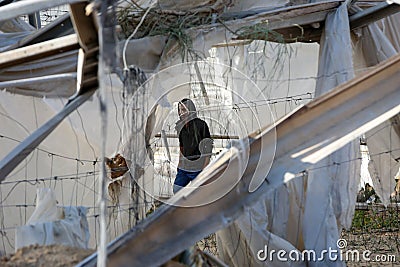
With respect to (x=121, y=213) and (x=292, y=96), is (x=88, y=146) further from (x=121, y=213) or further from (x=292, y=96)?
(x=292, y=96)

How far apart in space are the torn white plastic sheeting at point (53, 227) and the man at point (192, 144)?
6.54 feet

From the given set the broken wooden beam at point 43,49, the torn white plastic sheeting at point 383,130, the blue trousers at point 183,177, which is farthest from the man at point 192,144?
the broken wooden beam at point 43,49

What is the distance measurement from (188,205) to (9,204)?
386 centimetres

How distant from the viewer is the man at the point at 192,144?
5820mm

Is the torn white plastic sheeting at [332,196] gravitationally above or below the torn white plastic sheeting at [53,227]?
above

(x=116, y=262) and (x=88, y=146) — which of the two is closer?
(x=116, y=262)

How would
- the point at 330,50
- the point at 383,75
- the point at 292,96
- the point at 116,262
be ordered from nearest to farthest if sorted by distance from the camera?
the point at 116,262
the point at 383,75
the point at 330,50
the point at 292,96

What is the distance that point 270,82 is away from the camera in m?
6.25

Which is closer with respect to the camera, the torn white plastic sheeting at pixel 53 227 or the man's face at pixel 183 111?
the torn white plastic sheeting at pixel 53 227

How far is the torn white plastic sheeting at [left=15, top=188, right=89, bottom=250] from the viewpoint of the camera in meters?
3.48

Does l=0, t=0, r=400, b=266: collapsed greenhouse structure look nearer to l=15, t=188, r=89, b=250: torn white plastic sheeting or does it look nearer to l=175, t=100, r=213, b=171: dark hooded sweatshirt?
l=15, t=188, r=89, b=250: torn white plastic sheeting

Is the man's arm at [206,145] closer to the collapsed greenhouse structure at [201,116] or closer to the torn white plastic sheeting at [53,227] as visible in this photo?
→ the collapsed greenhouse structure at [201,116]

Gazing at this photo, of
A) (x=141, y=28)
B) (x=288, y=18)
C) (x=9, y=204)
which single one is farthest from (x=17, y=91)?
(x=288, y=18)

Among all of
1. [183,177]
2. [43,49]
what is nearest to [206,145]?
[183,177]
